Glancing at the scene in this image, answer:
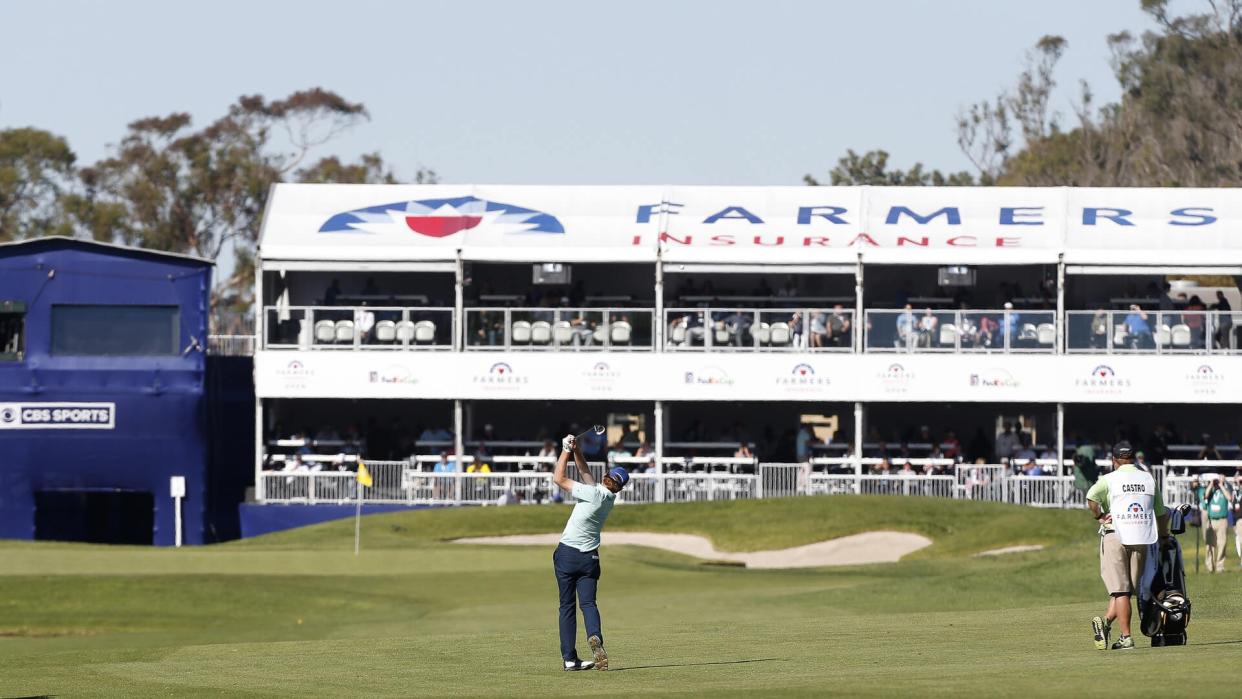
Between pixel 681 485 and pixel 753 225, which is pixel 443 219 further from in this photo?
pixel 681 485

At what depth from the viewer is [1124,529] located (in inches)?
672

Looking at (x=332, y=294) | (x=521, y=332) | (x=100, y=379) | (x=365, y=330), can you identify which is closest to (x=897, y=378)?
(x=521, y=332)

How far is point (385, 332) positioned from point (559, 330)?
371 centimetres

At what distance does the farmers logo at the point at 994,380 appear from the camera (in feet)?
142

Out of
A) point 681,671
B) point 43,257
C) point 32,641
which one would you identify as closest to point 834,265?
point 43,257

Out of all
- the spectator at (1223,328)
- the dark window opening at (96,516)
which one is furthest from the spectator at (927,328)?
the dark window opening at (96,516)

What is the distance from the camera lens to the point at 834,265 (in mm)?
43656

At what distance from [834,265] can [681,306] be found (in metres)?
4.26

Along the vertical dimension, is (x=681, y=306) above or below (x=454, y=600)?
above

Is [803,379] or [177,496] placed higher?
[803,379]

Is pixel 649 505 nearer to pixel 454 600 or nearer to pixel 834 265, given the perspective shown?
pixel 834 265

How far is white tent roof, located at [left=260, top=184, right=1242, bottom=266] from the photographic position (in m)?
43.6

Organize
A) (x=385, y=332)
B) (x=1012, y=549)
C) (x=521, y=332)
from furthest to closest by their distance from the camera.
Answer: (x=385, y=332) → (x=521, y=332) → (x=1012, y=549)

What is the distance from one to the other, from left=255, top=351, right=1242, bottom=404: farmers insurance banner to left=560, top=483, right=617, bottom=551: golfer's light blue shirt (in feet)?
88.8
